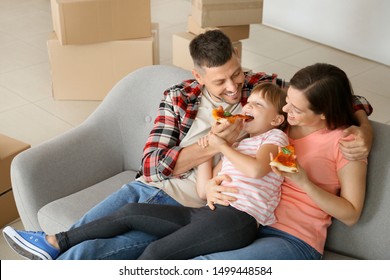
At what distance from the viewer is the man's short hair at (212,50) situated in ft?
6.40

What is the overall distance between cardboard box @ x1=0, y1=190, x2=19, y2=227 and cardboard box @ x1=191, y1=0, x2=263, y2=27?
5.41 ft

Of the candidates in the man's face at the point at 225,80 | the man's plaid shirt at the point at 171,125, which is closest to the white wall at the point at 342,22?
the man's plaid shirt at the point at 171,125

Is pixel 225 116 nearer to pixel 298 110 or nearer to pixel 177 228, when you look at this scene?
pixel 298 110

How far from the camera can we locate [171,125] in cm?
203

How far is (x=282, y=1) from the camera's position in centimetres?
495

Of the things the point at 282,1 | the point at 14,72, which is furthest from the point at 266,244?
the point at 282,1

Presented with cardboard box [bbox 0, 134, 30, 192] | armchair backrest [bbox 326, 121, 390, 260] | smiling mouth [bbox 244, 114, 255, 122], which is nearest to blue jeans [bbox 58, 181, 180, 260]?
smiling mouth [bbox 244, 114, 255, 122]

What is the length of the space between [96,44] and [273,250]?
231cm

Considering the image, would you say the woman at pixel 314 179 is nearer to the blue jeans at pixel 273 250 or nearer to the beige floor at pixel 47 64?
the blue jeans at pixel 273 250

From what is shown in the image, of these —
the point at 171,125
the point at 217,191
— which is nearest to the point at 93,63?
the point at 171,125

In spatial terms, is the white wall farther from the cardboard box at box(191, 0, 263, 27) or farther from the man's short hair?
the man's short hair

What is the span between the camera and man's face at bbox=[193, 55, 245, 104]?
195 cm

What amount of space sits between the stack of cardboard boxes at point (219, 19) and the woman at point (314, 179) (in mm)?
1877
